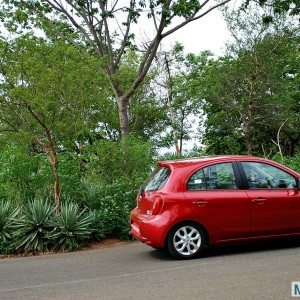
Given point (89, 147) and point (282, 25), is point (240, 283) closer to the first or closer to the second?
point (89, 147)

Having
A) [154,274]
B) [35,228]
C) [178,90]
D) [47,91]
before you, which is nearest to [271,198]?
[154,274]

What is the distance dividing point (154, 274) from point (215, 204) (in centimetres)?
159

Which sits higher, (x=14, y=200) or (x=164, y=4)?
(x=164, y=4)

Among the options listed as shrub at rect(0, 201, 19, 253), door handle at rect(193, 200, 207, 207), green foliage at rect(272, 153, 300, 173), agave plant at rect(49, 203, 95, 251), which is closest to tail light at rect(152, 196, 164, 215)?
door handle at rect(193, 200, 207, 207)

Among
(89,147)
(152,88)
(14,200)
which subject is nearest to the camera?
(14,200)

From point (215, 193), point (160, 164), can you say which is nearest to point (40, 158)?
point (160, 164)

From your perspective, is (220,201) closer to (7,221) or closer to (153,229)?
(153,229)

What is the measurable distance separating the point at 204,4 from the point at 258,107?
24.7 ft

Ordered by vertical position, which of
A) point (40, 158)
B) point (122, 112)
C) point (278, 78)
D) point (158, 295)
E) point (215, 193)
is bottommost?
point (158, 295)

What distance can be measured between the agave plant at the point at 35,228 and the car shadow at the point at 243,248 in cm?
220

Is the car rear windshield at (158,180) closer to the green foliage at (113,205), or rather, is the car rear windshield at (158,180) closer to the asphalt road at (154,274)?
the asphalt road at (154,274)

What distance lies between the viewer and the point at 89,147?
13.3 m

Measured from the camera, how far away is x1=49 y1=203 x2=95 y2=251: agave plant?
1030cm

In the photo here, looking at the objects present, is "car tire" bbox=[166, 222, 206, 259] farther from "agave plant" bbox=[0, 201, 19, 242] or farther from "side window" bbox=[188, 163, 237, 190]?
"agave plant" bbox=[0, 201, 19, 242]
